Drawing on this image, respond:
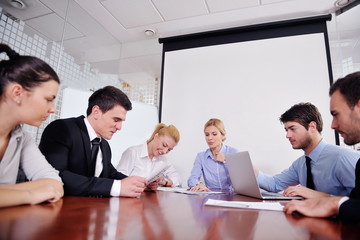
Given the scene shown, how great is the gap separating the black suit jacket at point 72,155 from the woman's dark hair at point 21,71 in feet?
1.24

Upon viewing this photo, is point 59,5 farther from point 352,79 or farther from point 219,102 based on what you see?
point 352,79

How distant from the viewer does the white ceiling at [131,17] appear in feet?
9.12

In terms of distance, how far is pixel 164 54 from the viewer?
354cm

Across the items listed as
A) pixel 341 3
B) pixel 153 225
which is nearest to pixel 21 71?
pixel 153 225

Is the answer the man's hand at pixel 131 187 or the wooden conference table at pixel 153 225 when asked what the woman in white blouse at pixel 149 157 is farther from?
the wooden conference table at pixel 153 225

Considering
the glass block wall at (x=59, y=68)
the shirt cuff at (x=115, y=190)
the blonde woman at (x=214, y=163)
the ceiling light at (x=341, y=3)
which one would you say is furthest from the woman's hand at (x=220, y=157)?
the ceiling light at (x=341, y=3)

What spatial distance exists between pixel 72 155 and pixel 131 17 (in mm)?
2592

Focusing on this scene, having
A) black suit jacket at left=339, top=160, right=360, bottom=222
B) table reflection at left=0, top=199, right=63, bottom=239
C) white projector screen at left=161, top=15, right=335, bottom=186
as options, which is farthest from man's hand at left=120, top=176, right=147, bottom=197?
white projector screen at left=161, top=15, right=335, bottom=186

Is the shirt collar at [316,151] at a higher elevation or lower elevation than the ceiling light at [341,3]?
lower

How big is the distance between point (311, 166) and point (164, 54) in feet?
9.00

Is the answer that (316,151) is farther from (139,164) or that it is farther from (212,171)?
(139,164)

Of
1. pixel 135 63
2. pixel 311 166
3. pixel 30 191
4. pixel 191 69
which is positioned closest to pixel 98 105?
pixel 30 191

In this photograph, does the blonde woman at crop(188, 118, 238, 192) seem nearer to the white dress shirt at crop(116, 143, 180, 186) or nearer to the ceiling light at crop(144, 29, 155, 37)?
the white dress shirt at crop(116, 143, 180, 186)

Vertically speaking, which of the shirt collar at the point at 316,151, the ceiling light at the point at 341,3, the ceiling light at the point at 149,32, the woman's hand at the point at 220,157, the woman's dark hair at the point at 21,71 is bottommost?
the woman's hand at the point at 220,157
